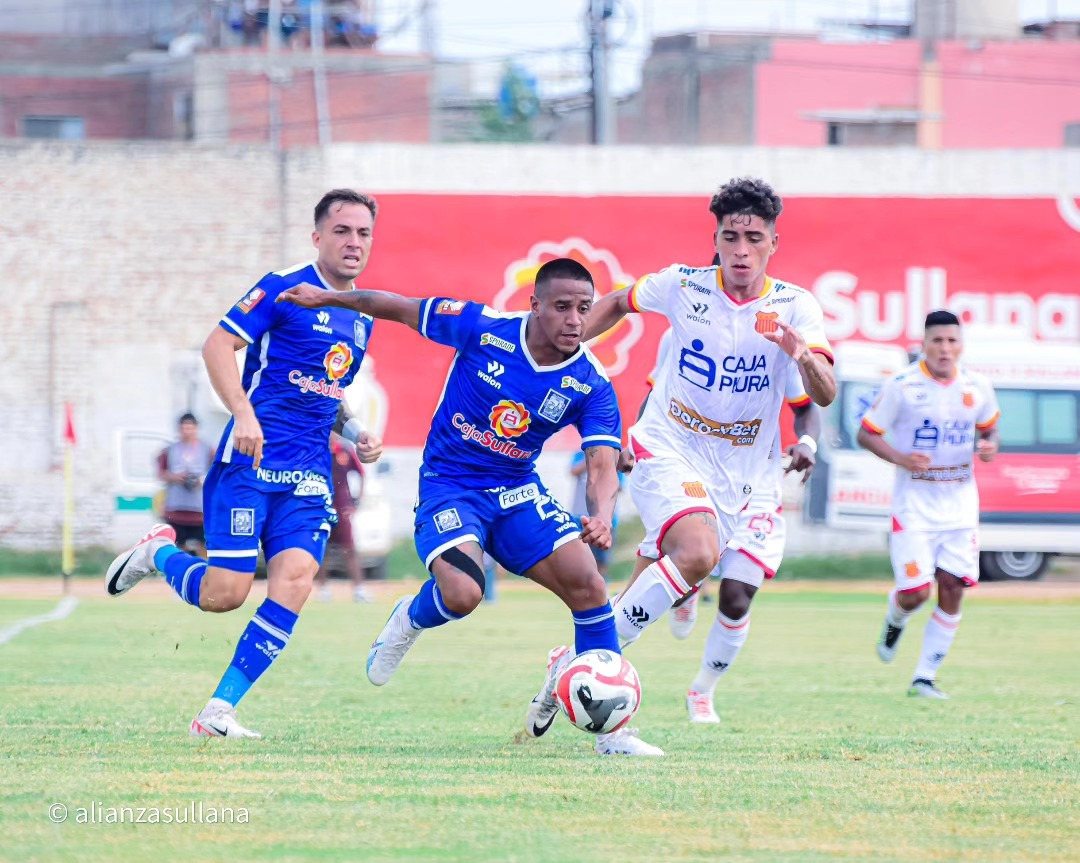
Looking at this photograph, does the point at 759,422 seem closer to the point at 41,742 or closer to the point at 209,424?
the point at 41,742

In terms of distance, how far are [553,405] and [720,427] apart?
4.65ft

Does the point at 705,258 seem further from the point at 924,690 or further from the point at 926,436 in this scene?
the point at 924,690

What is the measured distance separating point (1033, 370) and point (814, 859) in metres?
21.8

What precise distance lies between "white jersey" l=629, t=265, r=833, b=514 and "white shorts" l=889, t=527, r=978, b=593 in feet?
9.18

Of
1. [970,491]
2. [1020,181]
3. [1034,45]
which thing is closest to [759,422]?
[970,491]

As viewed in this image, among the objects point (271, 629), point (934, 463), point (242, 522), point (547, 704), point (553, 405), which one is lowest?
point (547, 704)

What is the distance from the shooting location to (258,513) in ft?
25.3

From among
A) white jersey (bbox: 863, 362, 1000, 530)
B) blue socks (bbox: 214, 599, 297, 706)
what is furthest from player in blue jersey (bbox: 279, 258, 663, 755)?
white jersey (bbox: 863, 362, 1000, 530)

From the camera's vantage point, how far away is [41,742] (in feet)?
23.2

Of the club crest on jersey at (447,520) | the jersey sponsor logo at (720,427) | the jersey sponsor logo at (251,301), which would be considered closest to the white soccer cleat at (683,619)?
the jersey sponsor logo at (720,427)

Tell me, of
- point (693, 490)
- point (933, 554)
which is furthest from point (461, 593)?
point (933, 554)

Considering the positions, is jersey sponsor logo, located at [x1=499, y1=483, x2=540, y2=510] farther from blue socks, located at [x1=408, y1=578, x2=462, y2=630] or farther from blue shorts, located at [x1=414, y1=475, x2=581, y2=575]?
blue socks, located at [x1=408, y1=578, x2=462, y2=630]

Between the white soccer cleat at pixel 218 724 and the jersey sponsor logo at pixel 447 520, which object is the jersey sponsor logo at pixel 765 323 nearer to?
the jersey sponsor logo at pixel 447 520

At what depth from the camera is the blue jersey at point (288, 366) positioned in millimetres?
7648
